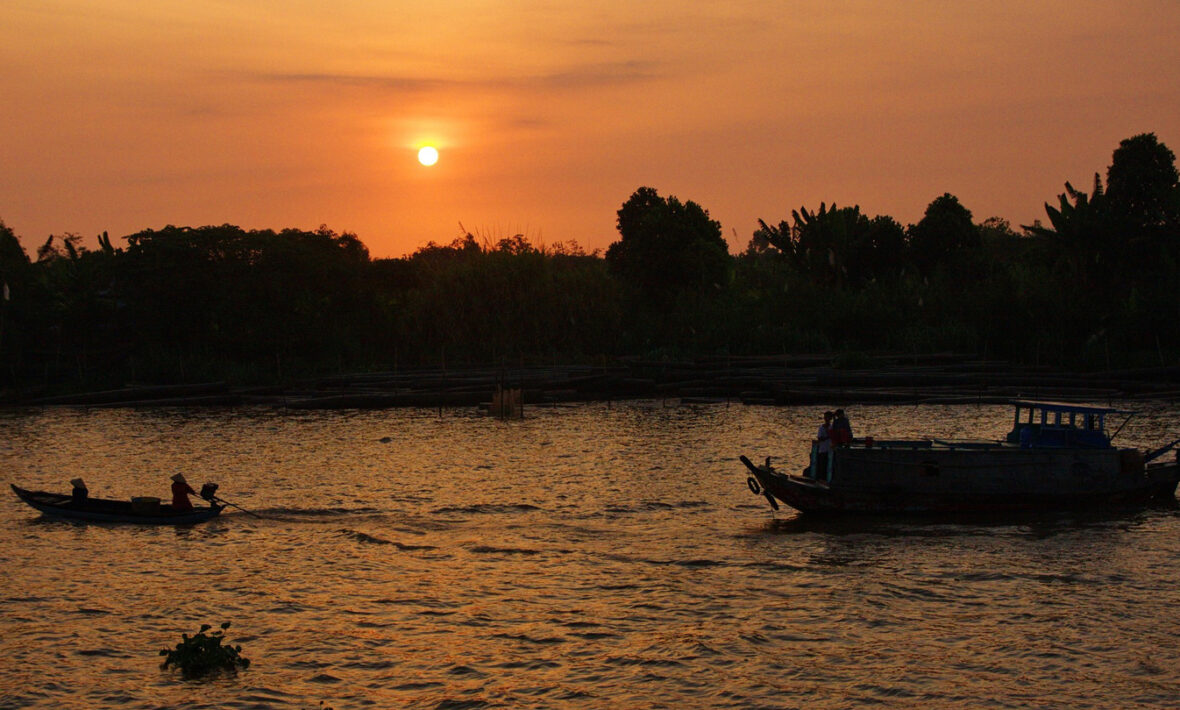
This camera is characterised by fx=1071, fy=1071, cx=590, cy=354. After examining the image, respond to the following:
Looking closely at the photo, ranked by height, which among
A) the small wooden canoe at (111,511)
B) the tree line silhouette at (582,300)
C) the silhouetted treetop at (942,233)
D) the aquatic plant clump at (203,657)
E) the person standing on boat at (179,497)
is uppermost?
the silhouetted treetop at (942,233)

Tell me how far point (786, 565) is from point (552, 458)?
48.2ft

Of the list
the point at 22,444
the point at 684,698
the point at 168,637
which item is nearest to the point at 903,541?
the point at 684,698

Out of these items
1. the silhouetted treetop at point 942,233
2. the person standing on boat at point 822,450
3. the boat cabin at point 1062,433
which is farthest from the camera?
the silhouetted treetop at point 942,233

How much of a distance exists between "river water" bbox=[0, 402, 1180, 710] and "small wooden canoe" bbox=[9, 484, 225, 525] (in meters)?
0.40

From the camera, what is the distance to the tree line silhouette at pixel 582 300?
5612 cm

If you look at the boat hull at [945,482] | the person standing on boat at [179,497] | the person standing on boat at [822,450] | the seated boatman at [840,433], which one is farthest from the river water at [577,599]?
the seated boatman at [840,433]

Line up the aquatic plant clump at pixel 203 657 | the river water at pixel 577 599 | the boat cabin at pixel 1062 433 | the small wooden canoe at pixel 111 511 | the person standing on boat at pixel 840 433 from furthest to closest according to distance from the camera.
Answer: the boat cabin at pixel 1062 433, the small wooden canoe at pixel 111 511, the person standing on boat at pixel 840 433, the aquatic plant clump at pixel 203 657, the river water at pixel 577 599

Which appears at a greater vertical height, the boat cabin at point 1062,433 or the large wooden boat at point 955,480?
the boat cabin at point 1062,433

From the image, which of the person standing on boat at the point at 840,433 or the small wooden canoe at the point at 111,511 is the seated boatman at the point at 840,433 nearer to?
the person standing on boat at the point at 840,433

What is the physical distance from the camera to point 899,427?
3828cm

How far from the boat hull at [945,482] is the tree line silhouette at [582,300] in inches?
1224

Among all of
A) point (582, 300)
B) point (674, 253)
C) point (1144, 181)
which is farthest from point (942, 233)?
point (582, 300)

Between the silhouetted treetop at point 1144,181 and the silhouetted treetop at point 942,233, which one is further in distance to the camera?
the silhouetted treetop at point 942,233

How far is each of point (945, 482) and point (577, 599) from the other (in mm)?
9681
